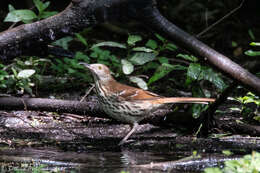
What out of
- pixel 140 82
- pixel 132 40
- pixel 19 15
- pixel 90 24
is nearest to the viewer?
pixel 90 24

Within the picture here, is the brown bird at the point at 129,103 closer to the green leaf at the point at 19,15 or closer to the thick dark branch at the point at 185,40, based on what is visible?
the thick dark branch at the point at 185,40

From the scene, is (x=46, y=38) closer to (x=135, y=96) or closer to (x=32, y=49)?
(x=32, y=49)

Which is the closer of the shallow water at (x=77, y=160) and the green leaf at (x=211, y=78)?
the shallow water at (x=77, y=160)

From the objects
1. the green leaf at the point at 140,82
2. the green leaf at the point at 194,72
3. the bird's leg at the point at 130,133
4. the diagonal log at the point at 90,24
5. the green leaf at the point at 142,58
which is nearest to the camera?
the bird's leg at the point at 130,133

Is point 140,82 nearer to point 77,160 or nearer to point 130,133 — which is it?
point 130,133

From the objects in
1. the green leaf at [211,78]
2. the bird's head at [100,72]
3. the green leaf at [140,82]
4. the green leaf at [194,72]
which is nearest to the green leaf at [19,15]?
the bird's head at [100,72]

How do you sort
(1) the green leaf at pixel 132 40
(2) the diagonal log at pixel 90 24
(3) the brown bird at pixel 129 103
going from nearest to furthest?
(2) the diagonal log at pixel 90 24 < (3) the brown bird at pixel 129 103 < (1) the green leaf at pixel 132 40

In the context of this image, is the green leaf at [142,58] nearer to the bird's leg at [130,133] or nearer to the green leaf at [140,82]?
the green leaf at [140,82]

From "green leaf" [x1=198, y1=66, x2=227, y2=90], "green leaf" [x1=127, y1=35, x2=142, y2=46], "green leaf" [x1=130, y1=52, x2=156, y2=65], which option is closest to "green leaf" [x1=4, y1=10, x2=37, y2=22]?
"green leaf" [x1=127, y1=35, x2=142, y2=46]

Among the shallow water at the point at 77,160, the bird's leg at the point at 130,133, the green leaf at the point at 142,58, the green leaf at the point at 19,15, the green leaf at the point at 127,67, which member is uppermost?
the green leaf at the point at 19,15

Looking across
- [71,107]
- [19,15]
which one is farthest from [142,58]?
[19,15]

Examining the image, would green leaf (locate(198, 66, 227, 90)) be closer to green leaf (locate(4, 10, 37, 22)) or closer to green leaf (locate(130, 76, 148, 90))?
green leaf (locate(130, 76, 148, 90))

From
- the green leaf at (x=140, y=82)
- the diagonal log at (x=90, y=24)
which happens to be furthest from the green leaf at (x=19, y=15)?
the green leaf at (x=140, y=82)

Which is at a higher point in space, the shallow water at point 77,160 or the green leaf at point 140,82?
the green leaf at point 140,82
